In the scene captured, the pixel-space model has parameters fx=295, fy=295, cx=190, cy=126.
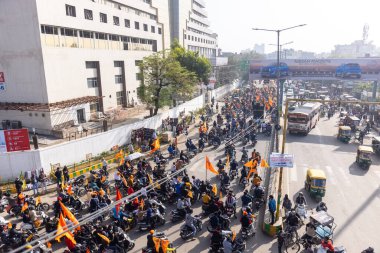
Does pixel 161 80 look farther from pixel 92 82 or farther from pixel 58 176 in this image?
pixel 58 176

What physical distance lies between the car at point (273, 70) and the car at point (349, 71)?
Answer: 25.6 feet

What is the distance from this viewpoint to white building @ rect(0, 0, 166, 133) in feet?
104

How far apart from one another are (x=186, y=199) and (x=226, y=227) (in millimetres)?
2695

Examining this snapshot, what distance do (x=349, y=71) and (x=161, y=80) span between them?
2947cm

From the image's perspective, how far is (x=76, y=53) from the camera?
3678 centimetres

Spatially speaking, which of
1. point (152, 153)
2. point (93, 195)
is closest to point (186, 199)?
point (93, 195)

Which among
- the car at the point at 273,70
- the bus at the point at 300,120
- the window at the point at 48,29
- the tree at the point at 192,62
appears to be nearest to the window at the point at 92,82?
the window at the point at 48,29

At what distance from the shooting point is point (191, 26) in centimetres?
8625

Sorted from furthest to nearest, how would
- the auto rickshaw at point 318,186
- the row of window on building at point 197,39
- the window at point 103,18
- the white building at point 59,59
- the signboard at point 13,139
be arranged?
the row of window on building at point 197,39 → the window at point 103,18 → the white building at point 59,59 → the signboard at point 13,139 → the auto rickshaw at point 318,186

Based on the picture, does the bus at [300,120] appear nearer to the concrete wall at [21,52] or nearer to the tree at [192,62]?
the tree at [192,62]

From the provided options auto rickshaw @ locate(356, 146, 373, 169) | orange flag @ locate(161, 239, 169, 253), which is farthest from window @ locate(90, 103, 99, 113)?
auto rickshaw @ locate(356, 146, 373, 169)

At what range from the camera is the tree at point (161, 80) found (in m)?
37.6

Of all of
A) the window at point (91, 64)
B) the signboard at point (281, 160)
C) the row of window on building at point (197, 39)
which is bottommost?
the signboard at point (281, 160)

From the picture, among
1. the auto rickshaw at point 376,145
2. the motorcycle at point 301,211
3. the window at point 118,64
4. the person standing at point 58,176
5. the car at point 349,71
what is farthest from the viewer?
the window at point 118,64
